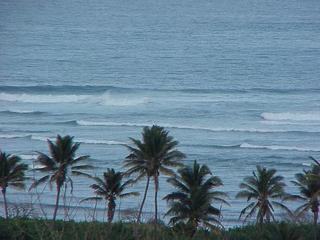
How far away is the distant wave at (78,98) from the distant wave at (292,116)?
12.8 metres

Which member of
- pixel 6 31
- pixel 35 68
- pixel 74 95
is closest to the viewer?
pixel 74 95

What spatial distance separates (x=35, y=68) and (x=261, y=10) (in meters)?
71.1

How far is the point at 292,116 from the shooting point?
232 ft

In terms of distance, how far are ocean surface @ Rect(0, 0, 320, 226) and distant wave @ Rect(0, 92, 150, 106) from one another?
98 millimetres

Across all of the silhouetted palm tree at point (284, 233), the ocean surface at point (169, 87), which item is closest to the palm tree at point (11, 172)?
the ocean surface at point (169, 87)

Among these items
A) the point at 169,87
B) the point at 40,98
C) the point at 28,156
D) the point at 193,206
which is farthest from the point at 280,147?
Result: the point at 40,98

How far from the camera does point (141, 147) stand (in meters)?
37.2

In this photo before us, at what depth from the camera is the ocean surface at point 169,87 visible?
5881 cm

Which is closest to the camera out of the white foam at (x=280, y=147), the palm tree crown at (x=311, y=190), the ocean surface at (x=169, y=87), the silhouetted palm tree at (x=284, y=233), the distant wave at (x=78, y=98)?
the silhouetted palm tree at (x=284, y=233)

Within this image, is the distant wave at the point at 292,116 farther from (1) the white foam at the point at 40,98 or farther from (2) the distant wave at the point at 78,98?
(1) the white foam at the point at 40,98

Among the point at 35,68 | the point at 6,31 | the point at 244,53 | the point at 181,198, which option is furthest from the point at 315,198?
the point at 6,31

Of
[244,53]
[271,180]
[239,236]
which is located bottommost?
[239,236]

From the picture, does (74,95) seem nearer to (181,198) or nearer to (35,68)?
(35,68)

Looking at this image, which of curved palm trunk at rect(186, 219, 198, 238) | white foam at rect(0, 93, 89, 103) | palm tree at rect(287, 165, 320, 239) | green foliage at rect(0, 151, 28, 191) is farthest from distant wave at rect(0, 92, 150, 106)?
curved palm trunk at rect(186, 219, 198, 238)
